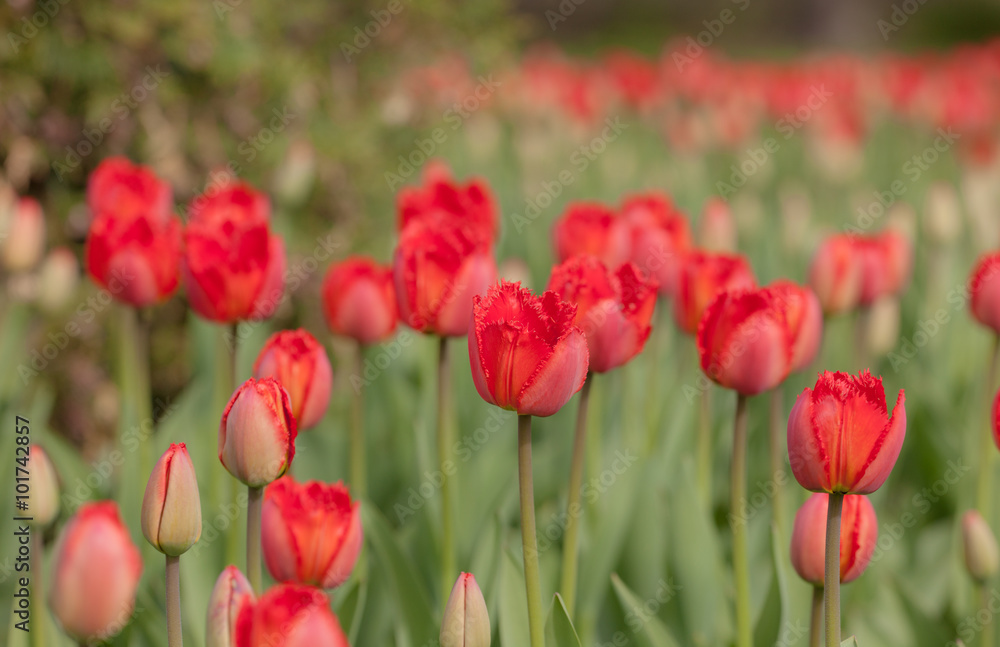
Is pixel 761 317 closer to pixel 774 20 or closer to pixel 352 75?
pixel 352 75

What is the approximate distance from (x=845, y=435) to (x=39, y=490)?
1084 millimetres

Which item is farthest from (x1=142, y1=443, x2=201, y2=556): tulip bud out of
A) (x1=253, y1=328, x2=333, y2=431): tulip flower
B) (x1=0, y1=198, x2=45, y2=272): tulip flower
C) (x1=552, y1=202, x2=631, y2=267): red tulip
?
(x1=0, y1=198, x2=45, y2=272): tulip flower

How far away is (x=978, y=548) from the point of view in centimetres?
157

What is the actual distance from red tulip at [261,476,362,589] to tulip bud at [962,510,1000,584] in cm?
96

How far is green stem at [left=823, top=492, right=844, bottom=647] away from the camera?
117 cm

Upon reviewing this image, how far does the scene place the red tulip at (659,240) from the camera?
217 cm

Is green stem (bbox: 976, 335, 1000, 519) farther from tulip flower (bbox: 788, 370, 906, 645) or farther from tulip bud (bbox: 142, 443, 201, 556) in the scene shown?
tulip bud (bbox: 142, 443, 201, 556)

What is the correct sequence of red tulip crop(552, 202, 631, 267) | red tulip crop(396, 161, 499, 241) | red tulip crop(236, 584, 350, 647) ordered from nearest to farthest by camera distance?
1. red tulip crop(236, 584, 350, 647)
2. red tulip crop(396, 161, 499, 241)
3. red tulip crop(552, 202, 631, 267)

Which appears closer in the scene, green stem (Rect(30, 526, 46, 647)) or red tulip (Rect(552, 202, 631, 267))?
green stem (Rect(30, 526, 46, 647))

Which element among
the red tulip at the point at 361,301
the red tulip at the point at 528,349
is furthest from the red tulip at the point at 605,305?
the red tulip at the point at 361,301

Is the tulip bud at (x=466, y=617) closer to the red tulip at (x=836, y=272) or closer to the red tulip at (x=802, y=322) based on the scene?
the red tulip at (x=802, y=322)

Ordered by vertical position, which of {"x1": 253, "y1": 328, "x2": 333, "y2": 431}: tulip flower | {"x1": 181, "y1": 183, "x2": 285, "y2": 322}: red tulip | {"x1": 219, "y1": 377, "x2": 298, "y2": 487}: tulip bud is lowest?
{"x1": 219, "y1": 377, "x2": 298, "y2": 487}: tulip bud

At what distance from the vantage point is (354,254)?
3.82m

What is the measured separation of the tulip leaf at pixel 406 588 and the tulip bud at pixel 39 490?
0.51 metres
